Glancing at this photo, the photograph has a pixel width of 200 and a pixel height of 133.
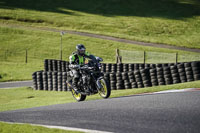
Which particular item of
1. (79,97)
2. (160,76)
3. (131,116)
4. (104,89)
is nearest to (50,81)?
(160,76)

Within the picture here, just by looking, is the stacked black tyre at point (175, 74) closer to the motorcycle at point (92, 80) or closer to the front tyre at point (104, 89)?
the motorcycle at point (92, 80)

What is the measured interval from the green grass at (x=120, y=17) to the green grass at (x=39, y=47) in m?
4.58

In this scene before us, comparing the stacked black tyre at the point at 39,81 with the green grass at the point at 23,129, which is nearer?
the green grass at the point at 23,129

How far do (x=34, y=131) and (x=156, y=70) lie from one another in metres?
9.68

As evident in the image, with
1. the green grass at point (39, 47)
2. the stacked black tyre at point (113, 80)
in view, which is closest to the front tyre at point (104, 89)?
the stacked black tyre at point (113, 80)

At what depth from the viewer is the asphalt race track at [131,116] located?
6.72m

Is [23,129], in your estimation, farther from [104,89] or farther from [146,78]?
[146,78]

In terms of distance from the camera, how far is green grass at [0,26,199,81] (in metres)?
37.0

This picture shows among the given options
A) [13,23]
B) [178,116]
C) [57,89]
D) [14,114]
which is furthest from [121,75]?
[13,23]

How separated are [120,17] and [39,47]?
64.8ft

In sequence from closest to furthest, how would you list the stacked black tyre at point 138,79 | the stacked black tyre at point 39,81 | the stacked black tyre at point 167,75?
the stacked black tyre at point 167,75 → the stacked black tyre at point 138,79 → the stacked black tyre at point 39,81

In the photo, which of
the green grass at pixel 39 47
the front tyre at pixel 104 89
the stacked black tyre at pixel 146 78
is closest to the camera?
the front tyre at pixel 104 89

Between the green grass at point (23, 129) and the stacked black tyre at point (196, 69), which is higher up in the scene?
the stacked black tyre at point (196, 69)

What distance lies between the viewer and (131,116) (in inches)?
308
